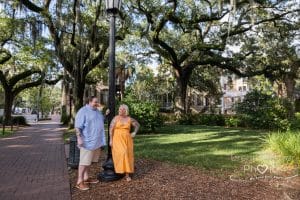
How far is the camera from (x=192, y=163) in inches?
369

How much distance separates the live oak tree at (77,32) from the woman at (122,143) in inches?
477

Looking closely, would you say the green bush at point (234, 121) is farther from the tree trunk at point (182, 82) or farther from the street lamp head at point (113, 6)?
the street lamp head at point (113, 6)

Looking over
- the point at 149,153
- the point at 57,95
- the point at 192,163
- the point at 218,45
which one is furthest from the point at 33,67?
the point at 57,95

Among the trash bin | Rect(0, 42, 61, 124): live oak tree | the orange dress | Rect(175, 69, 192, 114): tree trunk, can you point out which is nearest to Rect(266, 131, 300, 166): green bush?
the orange dress

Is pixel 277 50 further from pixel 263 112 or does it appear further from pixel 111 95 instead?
pixel 111 95

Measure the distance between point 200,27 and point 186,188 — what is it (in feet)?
70.5

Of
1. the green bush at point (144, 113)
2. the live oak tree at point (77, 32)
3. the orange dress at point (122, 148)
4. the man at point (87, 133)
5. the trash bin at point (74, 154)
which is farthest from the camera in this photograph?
the live oak tree at point (77, 32)

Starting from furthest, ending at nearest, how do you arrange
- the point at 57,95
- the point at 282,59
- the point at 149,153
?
the point at 57,95 < the point at 282,59 < the point at 149,153

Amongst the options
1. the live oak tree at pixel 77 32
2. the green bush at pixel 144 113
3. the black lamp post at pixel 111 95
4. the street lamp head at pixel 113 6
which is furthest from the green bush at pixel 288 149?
the live oak tree at pixel 77 32

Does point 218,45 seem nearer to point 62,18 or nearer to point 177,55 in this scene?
point 177,55

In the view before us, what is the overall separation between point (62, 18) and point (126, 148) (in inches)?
573

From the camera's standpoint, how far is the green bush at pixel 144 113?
17.2 m

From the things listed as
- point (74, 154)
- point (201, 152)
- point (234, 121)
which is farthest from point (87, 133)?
point (234, 121)

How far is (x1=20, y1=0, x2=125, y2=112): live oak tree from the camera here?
20.1 metres
